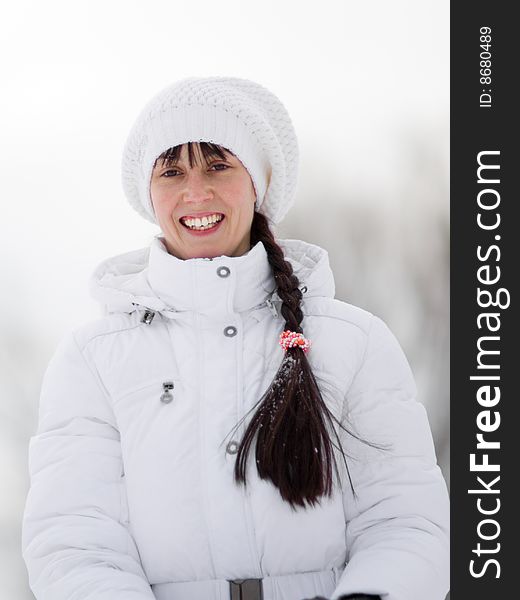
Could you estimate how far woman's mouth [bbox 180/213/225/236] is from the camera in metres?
1.28

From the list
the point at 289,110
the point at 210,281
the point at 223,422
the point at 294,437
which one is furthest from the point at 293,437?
the point at 289,110

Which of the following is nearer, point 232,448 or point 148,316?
point 232,448

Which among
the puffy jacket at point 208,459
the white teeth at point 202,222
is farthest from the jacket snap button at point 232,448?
the white teeth at point 202,222

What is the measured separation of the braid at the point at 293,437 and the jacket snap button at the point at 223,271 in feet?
0.52

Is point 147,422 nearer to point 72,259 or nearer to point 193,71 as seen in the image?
point 72,259

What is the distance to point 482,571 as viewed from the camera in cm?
124

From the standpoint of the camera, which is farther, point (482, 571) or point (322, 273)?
point (322, 273)

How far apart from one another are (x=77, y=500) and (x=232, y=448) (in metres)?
0.24

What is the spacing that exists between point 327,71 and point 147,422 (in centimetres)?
164

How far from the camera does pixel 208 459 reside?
1.17 metres

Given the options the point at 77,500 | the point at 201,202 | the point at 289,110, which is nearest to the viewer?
the point at 77,500

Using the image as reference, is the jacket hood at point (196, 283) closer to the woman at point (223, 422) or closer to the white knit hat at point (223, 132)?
the woman at point (223, 422)

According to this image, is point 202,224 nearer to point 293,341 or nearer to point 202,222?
point 202,222

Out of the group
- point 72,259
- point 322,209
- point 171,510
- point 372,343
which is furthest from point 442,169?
point 171,510
